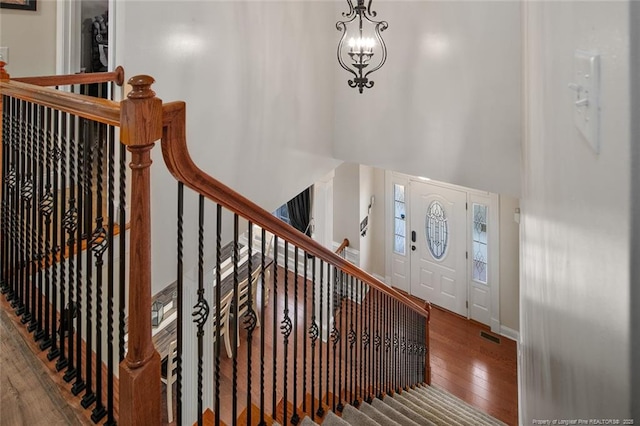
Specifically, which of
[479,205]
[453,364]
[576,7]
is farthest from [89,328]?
[479,205]

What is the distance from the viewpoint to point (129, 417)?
1.17 metres

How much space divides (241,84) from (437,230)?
14.2 feet

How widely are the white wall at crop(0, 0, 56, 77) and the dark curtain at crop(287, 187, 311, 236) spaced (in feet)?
13.4

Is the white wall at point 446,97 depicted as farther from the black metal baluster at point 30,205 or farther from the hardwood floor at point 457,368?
the black metal baluster at point 30,205

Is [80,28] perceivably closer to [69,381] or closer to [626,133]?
[69,381]

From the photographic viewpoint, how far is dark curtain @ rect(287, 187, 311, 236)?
6.98 m

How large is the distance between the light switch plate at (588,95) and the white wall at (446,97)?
3.16m

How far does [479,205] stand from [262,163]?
372cm

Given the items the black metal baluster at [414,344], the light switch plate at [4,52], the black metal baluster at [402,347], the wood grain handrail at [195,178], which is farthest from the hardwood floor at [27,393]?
the black metal baluster at [414,344]

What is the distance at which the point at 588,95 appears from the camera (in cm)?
71

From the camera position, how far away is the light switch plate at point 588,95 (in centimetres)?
66

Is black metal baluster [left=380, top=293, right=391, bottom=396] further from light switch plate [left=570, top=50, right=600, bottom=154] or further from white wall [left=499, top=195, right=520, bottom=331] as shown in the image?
white wall [left=499, top=195, right=520, bottom=331]

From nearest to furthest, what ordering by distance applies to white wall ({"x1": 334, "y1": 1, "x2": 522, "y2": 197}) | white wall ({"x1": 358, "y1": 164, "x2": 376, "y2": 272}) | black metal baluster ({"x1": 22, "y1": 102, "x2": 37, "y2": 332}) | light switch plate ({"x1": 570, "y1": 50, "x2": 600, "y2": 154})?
light switch plate ({"x1": 570, "y1": 50, "x2": 600, "y2": 154}) → black metal baluster ({"x1": 22, "y1": 102, "x2": 37, "y2": 332}) → white wall ({"x1": 334, "y1": 1, "x2": 522, "y2": 197}) → white wall ({"x1": 358, "y1": 164, "x2": 376, "y2": 272})

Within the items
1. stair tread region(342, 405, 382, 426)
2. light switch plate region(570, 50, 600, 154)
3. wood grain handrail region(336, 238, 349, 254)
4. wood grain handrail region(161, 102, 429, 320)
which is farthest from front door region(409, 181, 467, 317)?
light switch plate region(570, 50, 600, 154)
